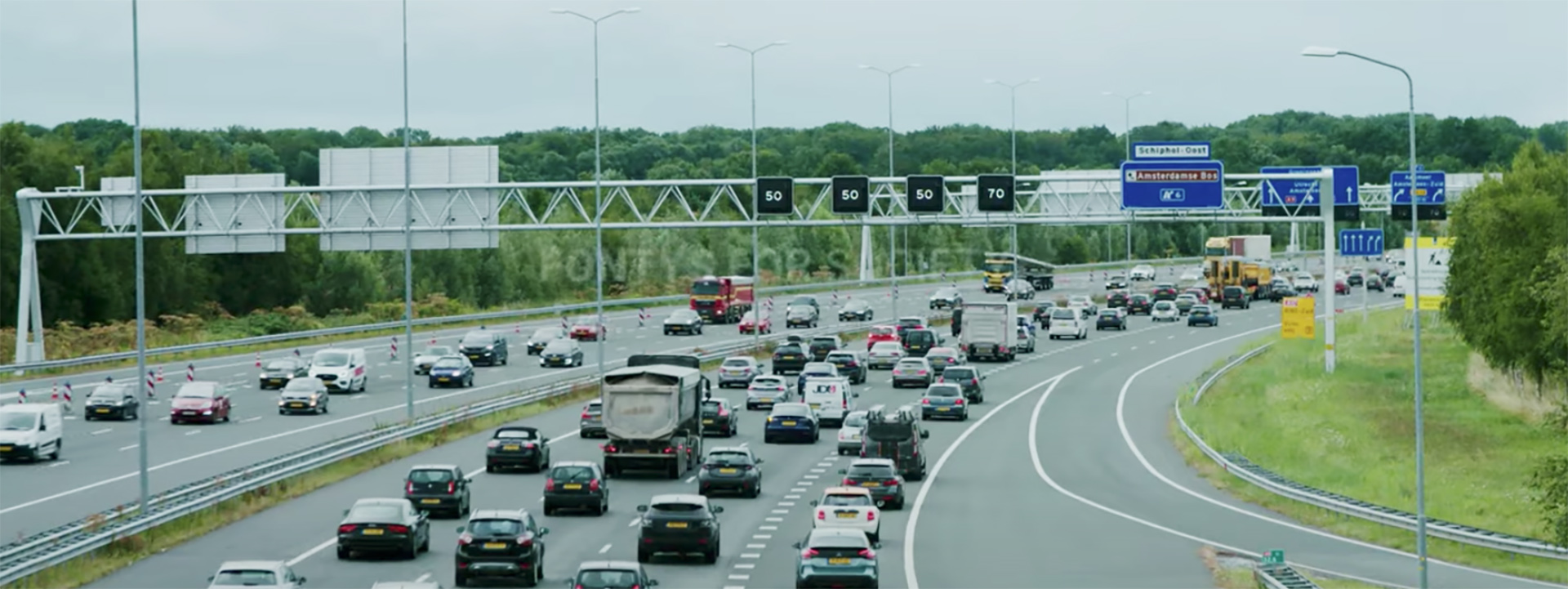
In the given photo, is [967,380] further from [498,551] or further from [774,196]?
[498,551]

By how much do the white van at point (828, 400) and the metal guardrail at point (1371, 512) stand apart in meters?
12.2

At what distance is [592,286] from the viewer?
15700 centimetres

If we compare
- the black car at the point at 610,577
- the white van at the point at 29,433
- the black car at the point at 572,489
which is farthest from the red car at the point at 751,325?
the black car at the point at 610,577

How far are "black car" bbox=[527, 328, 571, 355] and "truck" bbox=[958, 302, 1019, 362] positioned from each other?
1863 centimetres

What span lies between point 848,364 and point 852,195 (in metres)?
7.64

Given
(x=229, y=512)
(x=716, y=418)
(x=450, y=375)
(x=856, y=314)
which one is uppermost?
(x=856, y=314)

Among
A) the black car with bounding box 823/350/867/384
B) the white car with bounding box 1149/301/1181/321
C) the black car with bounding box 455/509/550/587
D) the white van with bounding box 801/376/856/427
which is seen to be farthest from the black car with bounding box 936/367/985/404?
the white car with bounding box 1149/301/1181/321

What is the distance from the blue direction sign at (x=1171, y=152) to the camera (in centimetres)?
8225

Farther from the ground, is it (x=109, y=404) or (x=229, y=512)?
(x=109, y=404)

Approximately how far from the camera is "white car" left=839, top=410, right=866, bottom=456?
2274 inches

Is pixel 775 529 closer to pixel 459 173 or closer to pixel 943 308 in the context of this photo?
pixel 459 173

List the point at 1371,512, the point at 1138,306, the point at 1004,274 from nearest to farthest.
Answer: the point at 1371,512 → the point at 1138,306 → the point at 1004,274

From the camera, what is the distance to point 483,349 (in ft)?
296

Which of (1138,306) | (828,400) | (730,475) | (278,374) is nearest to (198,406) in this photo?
(278,374)
